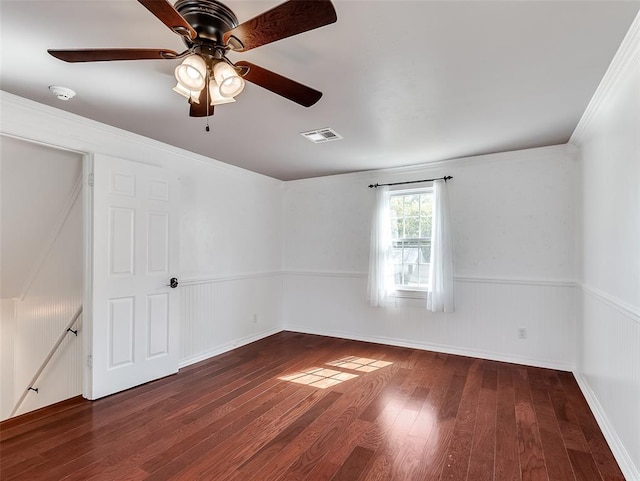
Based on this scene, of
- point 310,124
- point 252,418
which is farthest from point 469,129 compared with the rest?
point 252,418

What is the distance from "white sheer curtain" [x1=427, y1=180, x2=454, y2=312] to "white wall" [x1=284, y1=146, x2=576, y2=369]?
0.16 m

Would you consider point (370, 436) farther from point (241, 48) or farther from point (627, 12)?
point (627, 12)

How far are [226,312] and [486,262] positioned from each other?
323cm

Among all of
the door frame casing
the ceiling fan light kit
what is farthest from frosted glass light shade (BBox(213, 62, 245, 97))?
the door frame casing

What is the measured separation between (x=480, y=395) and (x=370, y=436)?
1.23m

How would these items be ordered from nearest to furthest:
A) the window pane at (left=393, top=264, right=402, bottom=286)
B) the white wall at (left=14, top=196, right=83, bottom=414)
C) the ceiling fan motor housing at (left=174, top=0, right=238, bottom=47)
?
the ceiling fan motor housing at (left=174, top=0, right=238, bottom=47) < the white wall at (left=14, top=196, right=83, bottom=414) < the window pane at (left=393, top=264, right=402, bottom=286)

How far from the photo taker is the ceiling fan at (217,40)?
117cm

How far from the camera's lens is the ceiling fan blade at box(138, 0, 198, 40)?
113 cm

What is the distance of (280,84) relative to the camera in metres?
1.65

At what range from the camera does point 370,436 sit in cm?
228

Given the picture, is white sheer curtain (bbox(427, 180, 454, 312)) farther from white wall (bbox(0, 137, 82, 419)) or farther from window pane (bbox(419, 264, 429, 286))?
white wall (bbox(0, 137, 82, 419))

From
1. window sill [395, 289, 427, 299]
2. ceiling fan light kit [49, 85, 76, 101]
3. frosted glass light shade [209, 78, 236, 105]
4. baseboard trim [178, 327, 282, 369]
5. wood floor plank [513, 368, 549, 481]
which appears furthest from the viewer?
window sill [395, 289, 427, 299]

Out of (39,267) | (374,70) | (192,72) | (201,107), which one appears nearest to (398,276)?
(374,70)

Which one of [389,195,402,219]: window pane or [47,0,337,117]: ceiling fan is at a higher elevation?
[47,0,337,117]: ceiling fan
